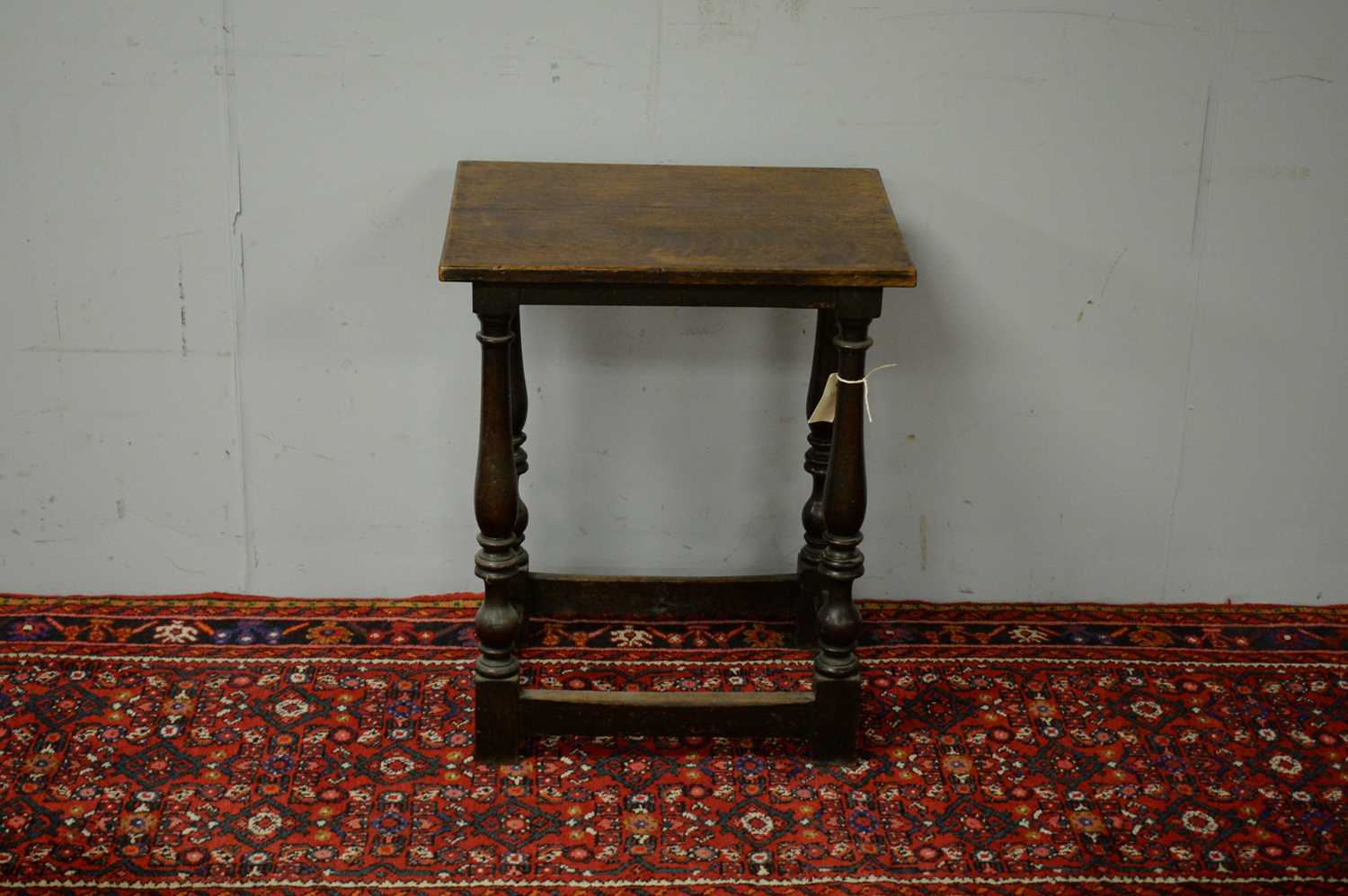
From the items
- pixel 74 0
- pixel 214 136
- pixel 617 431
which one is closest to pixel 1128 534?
pixel 617 431

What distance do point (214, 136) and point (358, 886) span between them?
5.95ft

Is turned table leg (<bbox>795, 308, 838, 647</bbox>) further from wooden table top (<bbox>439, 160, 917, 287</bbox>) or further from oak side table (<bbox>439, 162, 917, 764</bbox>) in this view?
wooden table top (<bbox>439, 160, 917, 287</bbox>)

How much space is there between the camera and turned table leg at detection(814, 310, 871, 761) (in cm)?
321

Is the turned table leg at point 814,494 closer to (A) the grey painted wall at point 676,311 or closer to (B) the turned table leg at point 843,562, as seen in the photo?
(A) the grey painted wall at point 676,311

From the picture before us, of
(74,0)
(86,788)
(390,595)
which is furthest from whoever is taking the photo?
(390,595)

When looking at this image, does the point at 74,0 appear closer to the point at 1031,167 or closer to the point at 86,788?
the point at 86,788

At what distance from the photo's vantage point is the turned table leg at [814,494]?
3.74m

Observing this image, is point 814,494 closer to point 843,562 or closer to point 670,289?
point 843,562

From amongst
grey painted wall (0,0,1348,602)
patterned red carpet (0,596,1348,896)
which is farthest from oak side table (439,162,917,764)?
grey painted wall (0,0,1348,602)

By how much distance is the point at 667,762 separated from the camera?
3.44m

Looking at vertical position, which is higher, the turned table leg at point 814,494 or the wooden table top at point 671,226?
the wooden table top at point 671,226

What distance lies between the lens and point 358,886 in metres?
3.03

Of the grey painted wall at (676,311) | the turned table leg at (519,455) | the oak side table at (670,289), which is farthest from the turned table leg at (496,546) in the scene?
the grey painted wall at (676,311)

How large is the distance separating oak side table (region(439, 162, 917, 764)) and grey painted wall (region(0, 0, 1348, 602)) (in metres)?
0.23
